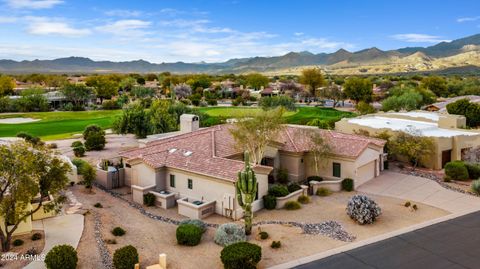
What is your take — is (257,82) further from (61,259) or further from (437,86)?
(61,259)

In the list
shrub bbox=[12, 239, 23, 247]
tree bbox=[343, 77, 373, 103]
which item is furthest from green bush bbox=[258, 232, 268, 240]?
tree bbox=[343, 77, 373, 103]

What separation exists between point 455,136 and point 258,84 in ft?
363

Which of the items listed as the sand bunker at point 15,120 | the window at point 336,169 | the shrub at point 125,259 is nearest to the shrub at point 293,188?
the window at point 336,169

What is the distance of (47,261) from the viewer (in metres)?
17.0

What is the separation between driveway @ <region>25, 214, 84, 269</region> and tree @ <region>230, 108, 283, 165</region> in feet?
41.7

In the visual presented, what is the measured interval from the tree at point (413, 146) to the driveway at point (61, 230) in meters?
27.1

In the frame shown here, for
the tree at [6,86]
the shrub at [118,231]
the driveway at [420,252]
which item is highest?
the tree at [6,86]

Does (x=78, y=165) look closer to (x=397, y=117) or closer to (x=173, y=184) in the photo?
(x=173, y=184)

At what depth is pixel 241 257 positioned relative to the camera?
17.5 metres

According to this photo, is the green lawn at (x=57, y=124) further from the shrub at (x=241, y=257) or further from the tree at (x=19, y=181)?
the shrub at (x=241, y=257)

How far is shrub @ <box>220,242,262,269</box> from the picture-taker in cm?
1758

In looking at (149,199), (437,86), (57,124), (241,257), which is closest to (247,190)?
(241,257)

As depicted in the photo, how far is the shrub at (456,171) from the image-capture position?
110 feet

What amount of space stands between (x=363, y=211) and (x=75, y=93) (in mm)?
90640
